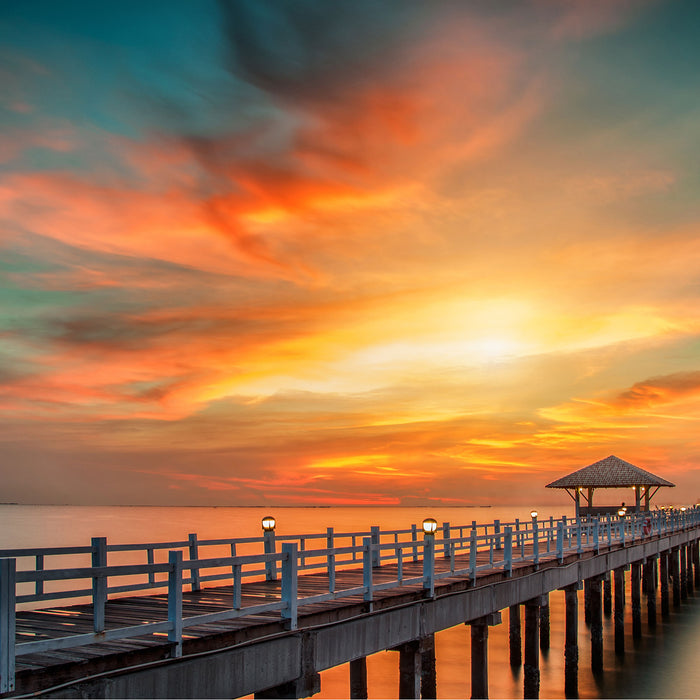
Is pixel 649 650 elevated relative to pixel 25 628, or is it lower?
lower

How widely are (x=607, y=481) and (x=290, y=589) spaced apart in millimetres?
50292

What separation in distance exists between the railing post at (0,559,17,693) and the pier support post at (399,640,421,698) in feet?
29.6

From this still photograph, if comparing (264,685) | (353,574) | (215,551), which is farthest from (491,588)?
(215,551)

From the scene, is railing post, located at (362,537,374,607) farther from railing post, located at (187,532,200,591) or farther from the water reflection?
the water reflection

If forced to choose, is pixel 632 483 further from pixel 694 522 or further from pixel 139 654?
pixel 139 654

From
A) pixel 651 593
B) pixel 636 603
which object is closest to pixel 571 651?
pixel 636 603

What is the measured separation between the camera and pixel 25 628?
1135cm

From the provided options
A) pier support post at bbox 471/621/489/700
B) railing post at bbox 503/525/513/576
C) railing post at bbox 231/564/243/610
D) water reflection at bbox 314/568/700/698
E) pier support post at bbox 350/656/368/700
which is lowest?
water reflection at bbox 314/568/700/698

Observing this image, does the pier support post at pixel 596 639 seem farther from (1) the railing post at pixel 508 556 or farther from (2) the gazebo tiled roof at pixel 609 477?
(2) the gazebo tiled roof at pixel 609 477

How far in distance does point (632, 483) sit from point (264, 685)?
51.2 m

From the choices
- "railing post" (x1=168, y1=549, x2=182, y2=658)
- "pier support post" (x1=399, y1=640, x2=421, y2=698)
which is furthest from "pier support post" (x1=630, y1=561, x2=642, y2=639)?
"railing post" (x1=168, y1=549, x2=182, y2=658)

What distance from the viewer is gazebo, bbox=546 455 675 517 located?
5847 centimetres

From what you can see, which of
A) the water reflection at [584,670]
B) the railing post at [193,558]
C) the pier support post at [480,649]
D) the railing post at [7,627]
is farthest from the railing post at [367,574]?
the water reflection at [584,670]

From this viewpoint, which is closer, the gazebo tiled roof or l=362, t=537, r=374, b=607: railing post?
l=362, t=537, r=374, b=607: railing post
